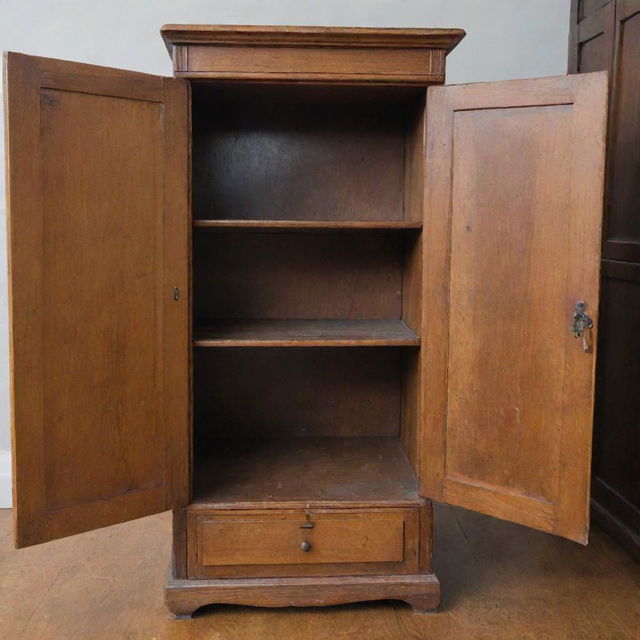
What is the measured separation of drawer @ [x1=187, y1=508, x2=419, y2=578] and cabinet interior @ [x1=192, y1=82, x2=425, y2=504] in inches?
10.5

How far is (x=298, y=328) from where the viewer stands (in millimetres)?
2561

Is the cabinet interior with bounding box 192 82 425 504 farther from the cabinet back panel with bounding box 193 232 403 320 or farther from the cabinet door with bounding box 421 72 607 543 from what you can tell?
the cabinet door with bounding box 421 72 607 543

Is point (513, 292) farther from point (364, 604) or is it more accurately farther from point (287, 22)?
point (287, 22)

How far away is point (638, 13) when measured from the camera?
257cm

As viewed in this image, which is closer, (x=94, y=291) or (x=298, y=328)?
(x=94, y=291)

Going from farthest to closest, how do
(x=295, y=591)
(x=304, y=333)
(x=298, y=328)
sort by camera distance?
(x=298, y=328), (x=304, y=333), (x=295, y=591)

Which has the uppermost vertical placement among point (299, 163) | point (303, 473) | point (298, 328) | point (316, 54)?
point (316, 54)

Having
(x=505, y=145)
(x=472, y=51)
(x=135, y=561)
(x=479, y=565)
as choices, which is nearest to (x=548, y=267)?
(x=505, y=145)

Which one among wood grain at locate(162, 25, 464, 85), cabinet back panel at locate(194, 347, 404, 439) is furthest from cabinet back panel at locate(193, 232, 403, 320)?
wood grain at locate(162, 25, 464, 85)

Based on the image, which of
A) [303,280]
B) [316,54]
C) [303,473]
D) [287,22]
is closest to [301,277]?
[303,280]

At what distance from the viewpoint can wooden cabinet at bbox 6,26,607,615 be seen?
193 centimetres

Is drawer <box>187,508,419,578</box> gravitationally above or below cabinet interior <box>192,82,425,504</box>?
below

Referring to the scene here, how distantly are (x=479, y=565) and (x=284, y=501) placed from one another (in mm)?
847

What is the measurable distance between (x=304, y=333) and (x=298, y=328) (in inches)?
5.2
